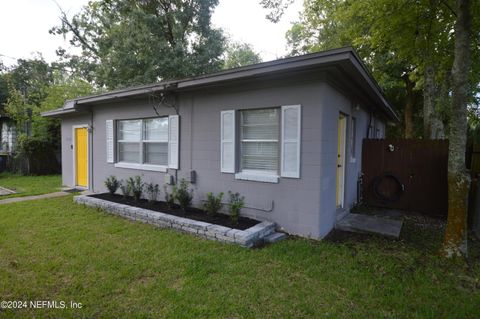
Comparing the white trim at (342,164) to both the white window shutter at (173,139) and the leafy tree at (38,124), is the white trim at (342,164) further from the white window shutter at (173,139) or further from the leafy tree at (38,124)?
the leafy tree at (38,124)

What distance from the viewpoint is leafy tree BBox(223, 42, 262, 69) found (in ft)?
77.8

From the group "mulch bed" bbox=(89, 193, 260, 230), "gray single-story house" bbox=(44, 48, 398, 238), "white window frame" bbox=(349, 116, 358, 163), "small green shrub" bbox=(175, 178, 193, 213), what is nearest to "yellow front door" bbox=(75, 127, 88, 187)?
"gray single-story house" bbox=(44, 48, 398, 238)

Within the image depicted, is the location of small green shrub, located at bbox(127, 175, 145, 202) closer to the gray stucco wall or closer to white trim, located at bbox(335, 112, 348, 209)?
the gray stucco wall

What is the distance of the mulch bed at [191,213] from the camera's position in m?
4.36

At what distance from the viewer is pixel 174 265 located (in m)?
3.15

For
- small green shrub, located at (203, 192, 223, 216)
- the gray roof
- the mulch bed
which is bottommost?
the mulch bed

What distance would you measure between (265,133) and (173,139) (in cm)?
218

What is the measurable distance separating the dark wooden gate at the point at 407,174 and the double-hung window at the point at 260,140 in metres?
3.41

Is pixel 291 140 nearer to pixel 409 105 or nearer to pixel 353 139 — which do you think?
pixel 353 139

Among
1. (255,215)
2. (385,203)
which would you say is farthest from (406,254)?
(385,203)

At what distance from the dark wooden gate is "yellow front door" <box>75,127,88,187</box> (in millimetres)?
8094

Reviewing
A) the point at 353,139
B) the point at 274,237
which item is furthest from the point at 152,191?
the point at 353,139

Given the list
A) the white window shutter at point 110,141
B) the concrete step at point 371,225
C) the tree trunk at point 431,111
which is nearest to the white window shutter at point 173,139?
the white window shutter at point 110,141

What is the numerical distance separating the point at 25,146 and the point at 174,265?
38.4 feet
